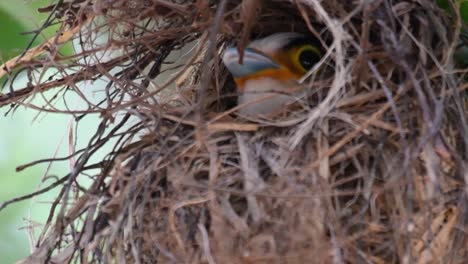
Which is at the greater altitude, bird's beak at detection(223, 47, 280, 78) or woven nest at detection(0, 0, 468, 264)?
bird's beak at detection(223, 47, 280, 78)

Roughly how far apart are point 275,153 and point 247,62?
21cm

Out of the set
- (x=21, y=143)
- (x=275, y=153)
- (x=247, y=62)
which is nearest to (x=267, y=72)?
(x=247, y=62)

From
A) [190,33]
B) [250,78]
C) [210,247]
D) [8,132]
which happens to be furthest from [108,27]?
[8,132]

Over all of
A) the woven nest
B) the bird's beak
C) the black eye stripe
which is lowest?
the woven nest

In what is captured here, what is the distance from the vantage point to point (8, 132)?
231cm

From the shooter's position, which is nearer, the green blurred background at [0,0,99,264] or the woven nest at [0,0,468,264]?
the woven nest at [0,0,468,264]

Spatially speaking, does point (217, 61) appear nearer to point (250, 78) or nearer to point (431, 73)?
point (250, 78)

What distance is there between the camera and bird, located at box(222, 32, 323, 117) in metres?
1.33

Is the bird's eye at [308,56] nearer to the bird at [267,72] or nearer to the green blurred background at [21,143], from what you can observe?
the bird at [267,72]

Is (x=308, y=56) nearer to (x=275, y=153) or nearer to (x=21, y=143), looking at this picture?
(x=275, y=153)

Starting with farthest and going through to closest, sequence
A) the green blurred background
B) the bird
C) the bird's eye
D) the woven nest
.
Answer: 1. the green blurred background
2. the bird's eye
3. the bird
4. the woven nest

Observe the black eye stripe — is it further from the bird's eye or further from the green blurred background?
the green blurred background

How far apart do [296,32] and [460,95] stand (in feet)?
1.31

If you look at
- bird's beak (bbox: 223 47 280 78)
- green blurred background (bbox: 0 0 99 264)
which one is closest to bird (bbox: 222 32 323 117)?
bird's beak (bbox: 223 47 280 78)
